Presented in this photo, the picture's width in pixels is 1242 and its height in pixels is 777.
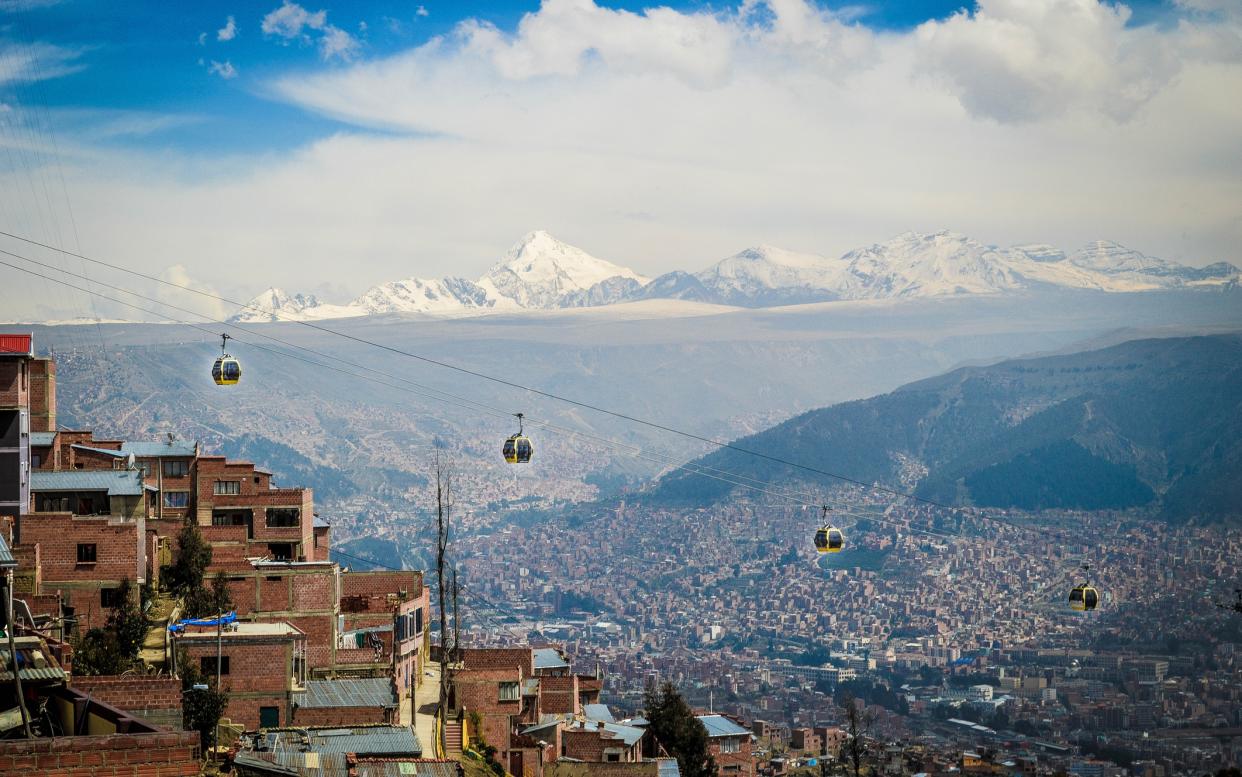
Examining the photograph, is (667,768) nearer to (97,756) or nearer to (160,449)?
(160,449)

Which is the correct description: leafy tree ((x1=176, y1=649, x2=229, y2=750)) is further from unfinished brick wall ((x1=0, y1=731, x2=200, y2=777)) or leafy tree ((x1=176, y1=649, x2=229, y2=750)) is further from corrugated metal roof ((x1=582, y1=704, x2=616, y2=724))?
corrugated metal roof ((x1=582, y1=704, x2=616, y2=724))

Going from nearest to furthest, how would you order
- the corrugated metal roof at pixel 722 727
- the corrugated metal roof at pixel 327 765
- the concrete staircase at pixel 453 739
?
the corrugated metal roof at pixel 327 765 < the concrete staircase at pixel 453 739 < the corrugated metal roof at pixel 722 727

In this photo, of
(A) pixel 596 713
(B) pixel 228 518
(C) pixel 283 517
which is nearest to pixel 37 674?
(B) pixel 228 518

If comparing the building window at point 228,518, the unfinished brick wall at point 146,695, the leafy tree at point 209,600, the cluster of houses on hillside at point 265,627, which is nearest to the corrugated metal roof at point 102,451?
the cluster of houses on hillside at point 265,627

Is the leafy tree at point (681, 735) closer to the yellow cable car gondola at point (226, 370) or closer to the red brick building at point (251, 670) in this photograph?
the yellow cable car gondola at point (226, 370)

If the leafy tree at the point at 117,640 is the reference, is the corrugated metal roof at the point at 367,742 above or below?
below
